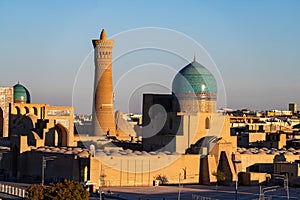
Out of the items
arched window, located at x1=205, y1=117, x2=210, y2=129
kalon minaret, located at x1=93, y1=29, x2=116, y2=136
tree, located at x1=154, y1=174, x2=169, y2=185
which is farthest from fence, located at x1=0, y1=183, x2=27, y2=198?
kalon minaret, located at x1=93, y1=29, x2=116, y2=136

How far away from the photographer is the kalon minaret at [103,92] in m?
53.0

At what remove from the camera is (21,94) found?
2201 inches

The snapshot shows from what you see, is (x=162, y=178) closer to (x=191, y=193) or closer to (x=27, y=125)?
(x=191, y=193)

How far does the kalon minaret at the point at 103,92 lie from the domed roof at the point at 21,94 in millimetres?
5619

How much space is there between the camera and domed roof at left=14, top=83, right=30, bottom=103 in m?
55.5

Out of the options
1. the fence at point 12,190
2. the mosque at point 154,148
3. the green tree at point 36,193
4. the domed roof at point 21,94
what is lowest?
the fence at point 12,190

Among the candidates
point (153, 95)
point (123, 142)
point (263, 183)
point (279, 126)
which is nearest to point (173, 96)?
point (153, 95)

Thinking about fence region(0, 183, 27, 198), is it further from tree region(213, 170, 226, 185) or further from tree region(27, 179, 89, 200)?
tree region(213, 170, 226, 185)

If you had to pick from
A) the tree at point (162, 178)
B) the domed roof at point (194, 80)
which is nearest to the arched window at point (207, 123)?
the domed roof at point (194, 80)

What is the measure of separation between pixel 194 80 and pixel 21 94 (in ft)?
56.7

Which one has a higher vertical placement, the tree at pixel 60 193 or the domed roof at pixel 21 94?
the domed roof at pixel 21 94

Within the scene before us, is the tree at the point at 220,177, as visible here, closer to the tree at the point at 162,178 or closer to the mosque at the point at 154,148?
the mosque at the point at 154,148

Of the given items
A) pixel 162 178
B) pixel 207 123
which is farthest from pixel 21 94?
pixel 162 178

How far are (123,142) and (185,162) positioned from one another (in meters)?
10.2
